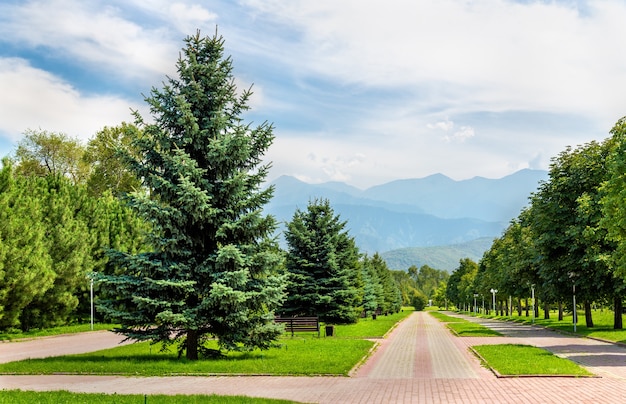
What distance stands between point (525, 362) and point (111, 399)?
37.8 feet

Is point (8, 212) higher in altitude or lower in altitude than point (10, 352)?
higher

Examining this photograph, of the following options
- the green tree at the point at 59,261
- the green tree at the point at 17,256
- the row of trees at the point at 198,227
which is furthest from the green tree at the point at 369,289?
the row of trees at the point at 198,227

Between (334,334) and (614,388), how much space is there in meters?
16.8

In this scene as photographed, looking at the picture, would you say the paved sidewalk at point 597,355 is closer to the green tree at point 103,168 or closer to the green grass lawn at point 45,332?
the green grass lawn at point 45,332

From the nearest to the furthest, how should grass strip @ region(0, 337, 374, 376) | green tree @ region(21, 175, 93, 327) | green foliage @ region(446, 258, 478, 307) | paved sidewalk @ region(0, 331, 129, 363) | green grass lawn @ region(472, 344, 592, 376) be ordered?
green grass lawn @ region(472, 344, 592, 376)
grass strip @ region(0, 337, 374, 376)
paved sidewalk @ region(0, 331, 129, 363)
green tree @ region(21, 175, 93, 327)
green foliage @ region(446, 258, 478, 307)

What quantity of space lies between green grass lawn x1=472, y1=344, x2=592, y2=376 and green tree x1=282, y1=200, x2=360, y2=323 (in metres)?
14.9

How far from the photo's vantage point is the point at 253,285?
712 inches

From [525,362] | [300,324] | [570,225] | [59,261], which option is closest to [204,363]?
[525,362]

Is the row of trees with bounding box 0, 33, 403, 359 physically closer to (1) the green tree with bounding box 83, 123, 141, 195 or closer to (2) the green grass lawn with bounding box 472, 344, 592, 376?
(2) the green grass lawn with bounding box 472, 344, 592, 376

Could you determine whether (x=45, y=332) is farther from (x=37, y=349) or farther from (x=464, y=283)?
(x=464, y=283)

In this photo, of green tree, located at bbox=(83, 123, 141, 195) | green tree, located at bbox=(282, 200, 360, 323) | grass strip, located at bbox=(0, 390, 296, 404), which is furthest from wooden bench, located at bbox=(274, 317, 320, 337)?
green tree, located at bbox=(83, 123, 141, 195)

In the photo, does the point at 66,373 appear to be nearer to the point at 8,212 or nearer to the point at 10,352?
the point at 10,352

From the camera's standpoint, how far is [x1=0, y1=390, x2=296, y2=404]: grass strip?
10.9 metres

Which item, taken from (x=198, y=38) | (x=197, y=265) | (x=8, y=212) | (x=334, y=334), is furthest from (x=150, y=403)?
(x=8, y=212)
